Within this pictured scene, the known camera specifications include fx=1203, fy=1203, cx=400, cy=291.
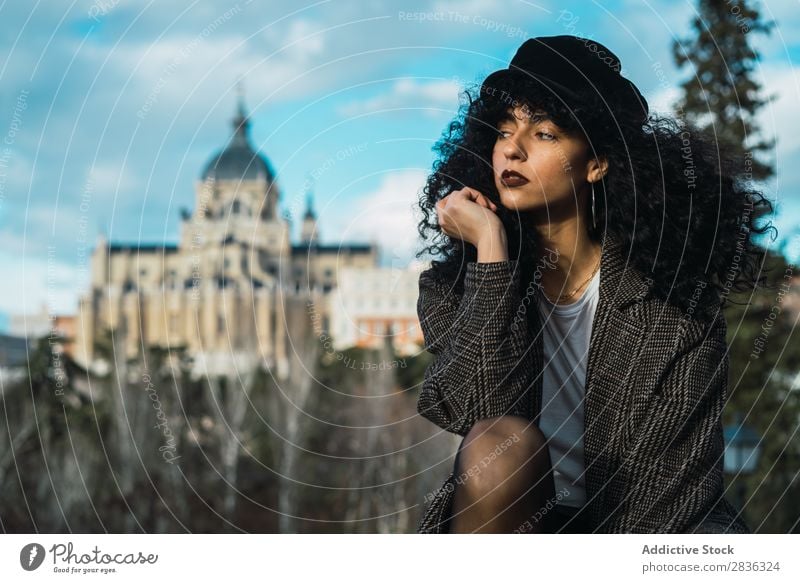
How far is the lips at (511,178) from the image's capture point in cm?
221

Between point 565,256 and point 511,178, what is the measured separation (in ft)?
0.63

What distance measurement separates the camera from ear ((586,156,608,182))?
2.30m

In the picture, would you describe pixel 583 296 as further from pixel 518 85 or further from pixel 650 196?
pixel 518 85

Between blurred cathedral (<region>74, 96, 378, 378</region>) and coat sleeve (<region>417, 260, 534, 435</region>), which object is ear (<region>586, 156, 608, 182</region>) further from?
blurred cathedral (<region>74, 96, 378, 378</region>)

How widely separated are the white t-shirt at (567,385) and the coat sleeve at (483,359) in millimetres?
137

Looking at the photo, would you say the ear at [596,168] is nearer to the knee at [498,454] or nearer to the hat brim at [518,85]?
the hat brim at [518,85]

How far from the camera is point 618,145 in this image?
2.30m

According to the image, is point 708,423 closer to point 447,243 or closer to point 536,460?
point 536,460
